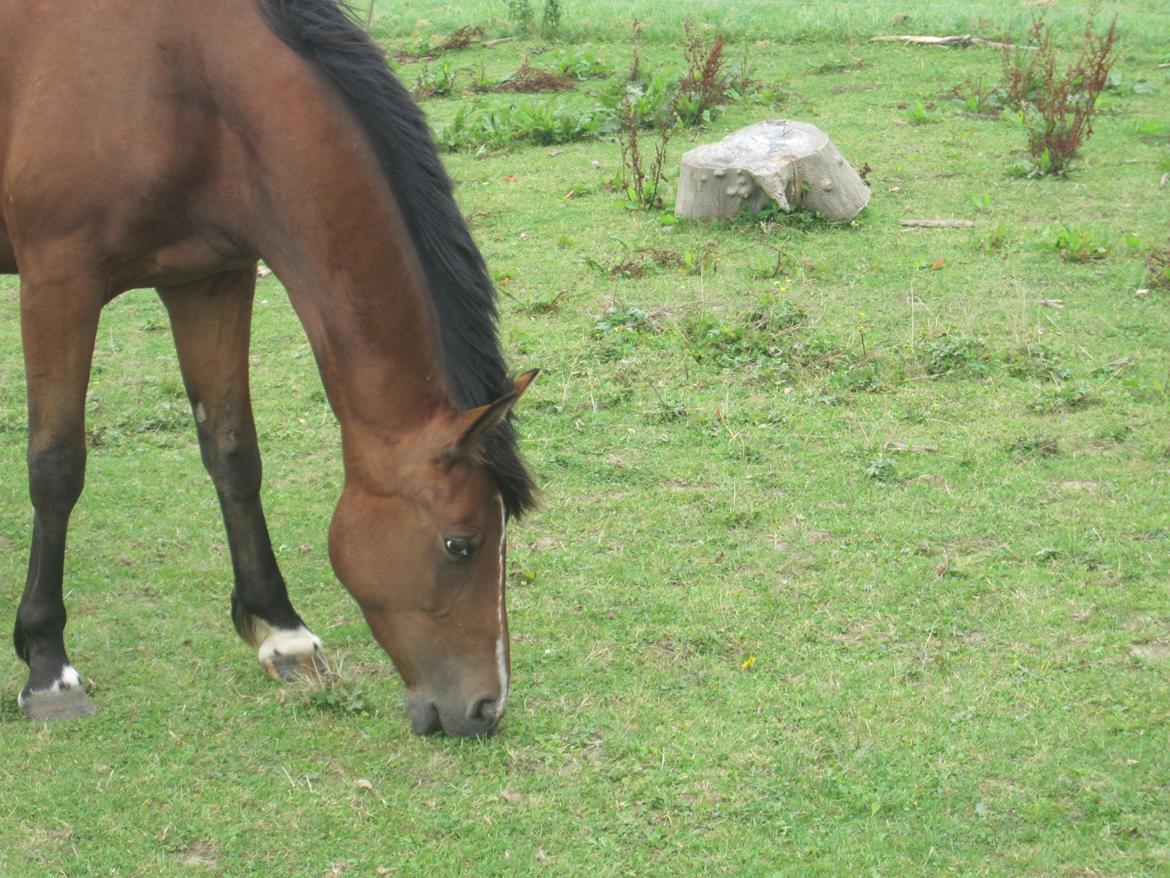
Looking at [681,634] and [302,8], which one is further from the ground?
[302,8]

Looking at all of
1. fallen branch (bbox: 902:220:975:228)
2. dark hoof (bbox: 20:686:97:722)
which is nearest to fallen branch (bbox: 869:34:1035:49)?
fallen branch (bbox: 902:220:975:228)

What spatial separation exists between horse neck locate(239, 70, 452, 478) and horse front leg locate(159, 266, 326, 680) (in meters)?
0.72

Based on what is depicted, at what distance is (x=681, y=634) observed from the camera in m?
4.33

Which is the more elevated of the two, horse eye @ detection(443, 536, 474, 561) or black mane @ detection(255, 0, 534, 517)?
black mane @ detection(255, 0, 534, 517)

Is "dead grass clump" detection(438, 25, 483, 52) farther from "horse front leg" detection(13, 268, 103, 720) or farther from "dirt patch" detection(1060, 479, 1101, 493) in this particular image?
"horse front leg" detection(13, 268, 103, 720)

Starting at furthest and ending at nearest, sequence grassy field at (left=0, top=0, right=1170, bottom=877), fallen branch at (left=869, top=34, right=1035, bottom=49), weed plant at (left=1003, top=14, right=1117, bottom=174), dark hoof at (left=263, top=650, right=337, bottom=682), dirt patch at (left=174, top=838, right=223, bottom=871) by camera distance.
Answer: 1. fallen branch at (left=869, top=34, right=1035, bottom=49)
2. weed plant at (left=1003, top=14, right=1117, bottom=174)
3. dark hoof at (left=263, top=650, right=337, bottom=682)
4. grassy field at (left=0, top=0, right=1170, bottom=877)
5. dirt patch at (left=174, top=838, right=223, bottom=871)

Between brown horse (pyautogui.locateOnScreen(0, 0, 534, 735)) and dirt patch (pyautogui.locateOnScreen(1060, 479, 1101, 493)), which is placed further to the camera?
dirt patch (pyautogui.locateOnScreen(1060, 479, 1101, 493))

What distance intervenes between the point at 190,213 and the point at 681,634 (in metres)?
1.99

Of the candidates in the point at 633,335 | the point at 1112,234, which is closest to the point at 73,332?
the point at 633,335

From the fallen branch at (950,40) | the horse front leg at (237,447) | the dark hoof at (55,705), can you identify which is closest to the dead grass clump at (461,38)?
the fallen branch at (950,40)

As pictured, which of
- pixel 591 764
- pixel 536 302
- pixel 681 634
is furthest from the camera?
pixel 536 302

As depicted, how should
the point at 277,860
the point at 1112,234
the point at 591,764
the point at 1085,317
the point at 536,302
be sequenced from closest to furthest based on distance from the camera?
the point at 277,860, the point at 591,764, the point at 1085,317, the point at 536,302, the point at 1112,234

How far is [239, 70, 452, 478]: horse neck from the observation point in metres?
3.52

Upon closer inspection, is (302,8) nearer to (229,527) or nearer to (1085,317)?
(229,527)
